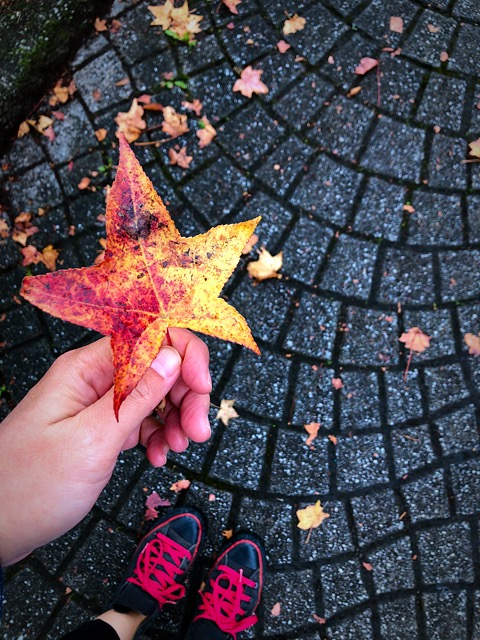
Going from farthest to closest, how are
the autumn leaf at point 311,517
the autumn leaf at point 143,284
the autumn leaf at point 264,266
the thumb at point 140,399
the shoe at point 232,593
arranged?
the autumn leaf at point 264,266
the autumn leaf at point 311,517
the shoe at point 232,593
the thumb at point 140,399
the autumn leaf at point 143,284

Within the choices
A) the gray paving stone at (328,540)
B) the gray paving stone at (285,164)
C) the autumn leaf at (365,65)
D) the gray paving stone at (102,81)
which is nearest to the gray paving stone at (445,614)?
the gray paving stone at (328,540)

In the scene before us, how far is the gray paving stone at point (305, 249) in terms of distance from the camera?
289 centimetres

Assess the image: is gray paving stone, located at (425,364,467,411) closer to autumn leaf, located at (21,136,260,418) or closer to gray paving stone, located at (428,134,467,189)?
gray paving stone, located at (428,134,467,189)

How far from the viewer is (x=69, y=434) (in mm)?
1799

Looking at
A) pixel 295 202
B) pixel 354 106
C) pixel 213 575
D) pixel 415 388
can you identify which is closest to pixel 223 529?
pixel 213 575

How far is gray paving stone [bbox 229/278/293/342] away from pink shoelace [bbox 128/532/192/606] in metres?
1.21

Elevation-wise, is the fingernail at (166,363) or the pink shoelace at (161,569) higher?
the fingernail at (166,363)

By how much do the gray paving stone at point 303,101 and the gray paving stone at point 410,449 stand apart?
5.90 feet

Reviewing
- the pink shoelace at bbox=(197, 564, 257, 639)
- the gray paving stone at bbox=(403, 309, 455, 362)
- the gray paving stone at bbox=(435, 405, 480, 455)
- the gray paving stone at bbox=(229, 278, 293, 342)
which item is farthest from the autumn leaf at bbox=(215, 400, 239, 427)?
the gray paving stone at bbox=(435, 405, 480, 455)

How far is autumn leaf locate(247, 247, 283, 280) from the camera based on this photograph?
9.45 feet

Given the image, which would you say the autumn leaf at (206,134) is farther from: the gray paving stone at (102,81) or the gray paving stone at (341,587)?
the gray paving stone at (341,587)

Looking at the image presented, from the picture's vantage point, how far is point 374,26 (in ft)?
9.77

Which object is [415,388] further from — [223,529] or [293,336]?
[223,529]

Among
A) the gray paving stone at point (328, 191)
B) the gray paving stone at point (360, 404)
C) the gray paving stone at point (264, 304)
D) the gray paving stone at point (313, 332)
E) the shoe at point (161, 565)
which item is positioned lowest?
the shoe at point (161, 565)
